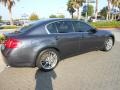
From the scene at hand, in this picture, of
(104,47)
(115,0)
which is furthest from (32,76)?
(115,0)

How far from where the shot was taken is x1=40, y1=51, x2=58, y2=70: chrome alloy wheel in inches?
240

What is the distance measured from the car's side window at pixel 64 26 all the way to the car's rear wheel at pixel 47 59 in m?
0.73

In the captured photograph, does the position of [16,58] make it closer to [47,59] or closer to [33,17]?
[47,59]

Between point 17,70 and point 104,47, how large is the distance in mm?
3856

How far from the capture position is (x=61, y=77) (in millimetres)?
5445

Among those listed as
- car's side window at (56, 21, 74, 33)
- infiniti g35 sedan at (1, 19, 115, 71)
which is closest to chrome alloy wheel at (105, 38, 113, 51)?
infiniti g35 sedan at (1, 19, 115, 71)

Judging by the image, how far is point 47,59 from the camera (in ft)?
20.4

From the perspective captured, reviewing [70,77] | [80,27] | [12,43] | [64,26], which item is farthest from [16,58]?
[80,27]

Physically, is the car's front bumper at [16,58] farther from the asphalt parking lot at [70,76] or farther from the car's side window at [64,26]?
the car's side window at [64,26]

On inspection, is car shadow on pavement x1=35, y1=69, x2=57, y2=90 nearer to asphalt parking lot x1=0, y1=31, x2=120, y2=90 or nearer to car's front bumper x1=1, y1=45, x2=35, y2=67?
asphalt parking lot x1=0, y1=31, x2=120, y2=90

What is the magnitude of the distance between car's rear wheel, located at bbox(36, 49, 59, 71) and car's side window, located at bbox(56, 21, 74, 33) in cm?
73

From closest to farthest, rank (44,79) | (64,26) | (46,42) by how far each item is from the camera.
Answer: (44,79) → (46,42) → (64,26)

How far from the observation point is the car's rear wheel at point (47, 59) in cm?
599

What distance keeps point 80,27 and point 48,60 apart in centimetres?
180
